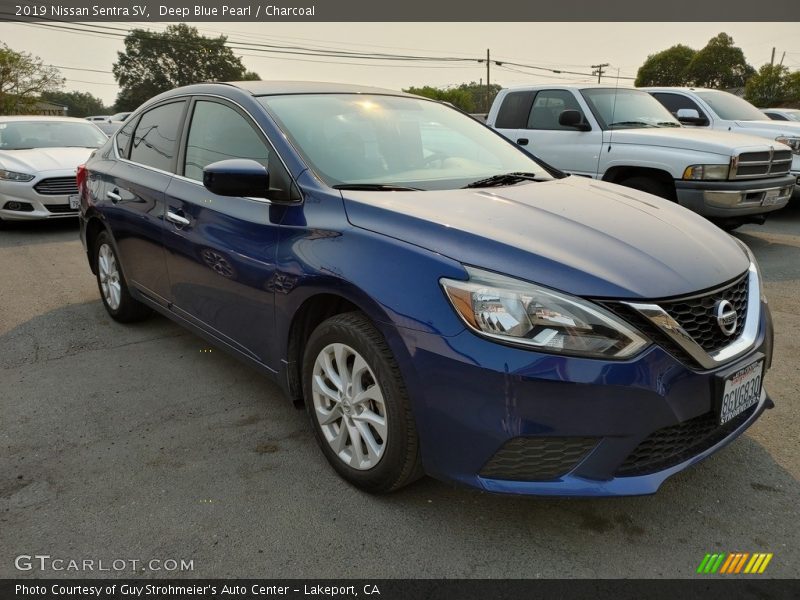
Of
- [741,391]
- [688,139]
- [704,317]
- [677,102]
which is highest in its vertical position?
[677,102]

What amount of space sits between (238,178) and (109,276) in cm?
249

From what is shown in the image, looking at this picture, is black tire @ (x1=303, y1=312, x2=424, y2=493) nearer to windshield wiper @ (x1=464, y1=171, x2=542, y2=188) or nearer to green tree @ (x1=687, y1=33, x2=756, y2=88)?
windshield wiper @ (x1=464, y1=171, x2=542, y2=188)

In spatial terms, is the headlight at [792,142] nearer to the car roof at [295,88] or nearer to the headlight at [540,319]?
the car roof at [295,88]

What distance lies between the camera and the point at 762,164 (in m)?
6.49

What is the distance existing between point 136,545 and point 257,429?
0.89 meters

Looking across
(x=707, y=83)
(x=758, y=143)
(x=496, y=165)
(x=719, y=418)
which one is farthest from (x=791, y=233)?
(x=707, y=83)

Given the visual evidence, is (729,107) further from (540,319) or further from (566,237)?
(540,319)

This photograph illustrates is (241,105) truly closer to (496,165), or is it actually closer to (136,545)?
(496,165)

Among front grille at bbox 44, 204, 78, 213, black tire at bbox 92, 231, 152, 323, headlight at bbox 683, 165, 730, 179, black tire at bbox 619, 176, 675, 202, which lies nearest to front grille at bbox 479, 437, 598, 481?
black tire at bbox 92, 231, 152, 323

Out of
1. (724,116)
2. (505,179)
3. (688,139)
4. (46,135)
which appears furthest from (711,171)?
(46,135)

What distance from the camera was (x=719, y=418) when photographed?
6.73ft

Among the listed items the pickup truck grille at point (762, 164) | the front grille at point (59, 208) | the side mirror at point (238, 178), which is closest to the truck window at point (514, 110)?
the pickup truck grille at point (762, 164)

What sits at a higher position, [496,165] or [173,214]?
[496,165]

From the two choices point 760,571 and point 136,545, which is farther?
point 136,545
